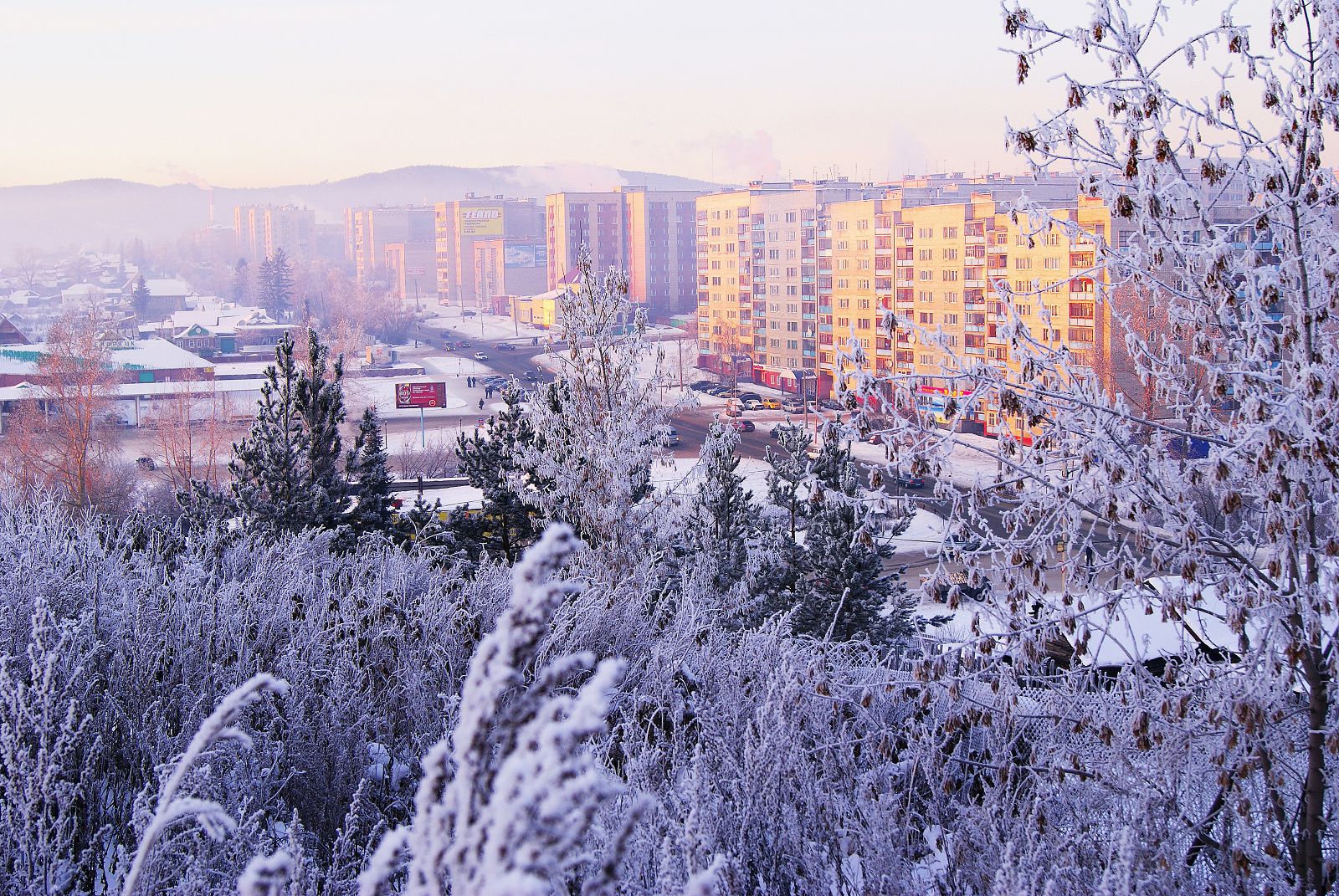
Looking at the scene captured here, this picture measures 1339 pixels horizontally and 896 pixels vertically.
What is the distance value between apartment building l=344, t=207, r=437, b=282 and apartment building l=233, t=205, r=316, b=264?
Answer: 17304 millimetres

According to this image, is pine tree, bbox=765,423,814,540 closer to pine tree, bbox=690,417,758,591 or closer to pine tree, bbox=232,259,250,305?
pine tree, bbox=690,417,758,591

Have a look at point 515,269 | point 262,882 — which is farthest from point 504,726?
point 515,269

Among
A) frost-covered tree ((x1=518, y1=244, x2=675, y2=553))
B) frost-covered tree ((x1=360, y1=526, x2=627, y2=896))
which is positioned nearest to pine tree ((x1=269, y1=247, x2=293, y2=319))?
frost-covered tree ((x1=518, y1=244, x2=675, y2=553))

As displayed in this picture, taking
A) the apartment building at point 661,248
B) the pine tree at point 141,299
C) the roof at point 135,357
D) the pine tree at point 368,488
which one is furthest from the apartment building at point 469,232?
the pine tree at point 368,488

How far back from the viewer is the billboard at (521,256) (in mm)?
100188

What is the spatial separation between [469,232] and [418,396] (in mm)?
82520

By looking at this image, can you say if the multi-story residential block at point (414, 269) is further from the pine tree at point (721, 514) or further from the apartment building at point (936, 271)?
the pine tree at point (721, 514)

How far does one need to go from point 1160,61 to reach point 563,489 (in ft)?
33.6

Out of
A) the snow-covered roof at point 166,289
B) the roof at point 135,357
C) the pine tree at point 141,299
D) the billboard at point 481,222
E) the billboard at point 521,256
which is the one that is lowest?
the roof at point 135,357

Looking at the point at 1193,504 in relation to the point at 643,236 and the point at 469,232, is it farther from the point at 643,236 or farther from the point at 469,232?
the point at 469,232

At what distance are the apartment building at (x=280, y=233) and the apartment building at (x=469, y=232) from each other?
50.8 m

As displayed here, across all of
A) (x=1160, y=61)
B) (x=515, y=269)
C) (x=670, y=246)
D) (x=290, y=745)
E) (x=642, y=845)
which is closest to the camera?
(x=642, y=845)

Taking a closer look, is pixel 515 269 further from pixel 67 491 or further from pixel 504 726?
pixel 504 726

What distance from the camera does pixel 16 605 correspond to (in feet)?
20.4
